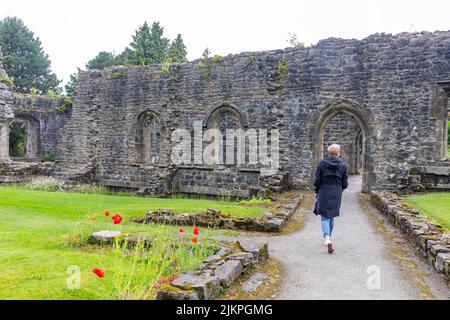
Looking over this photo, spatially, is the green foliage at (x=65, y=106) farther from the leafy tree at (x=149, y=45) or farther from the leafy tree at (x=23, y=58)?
the leafy tree at (x=23, y=58)

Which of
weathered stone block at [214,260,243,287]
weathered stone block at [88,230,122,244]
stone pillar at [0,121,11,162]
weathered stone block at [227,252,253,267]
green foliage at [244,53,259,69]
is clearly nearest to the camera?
weathered stone block at [214,260,243,287]

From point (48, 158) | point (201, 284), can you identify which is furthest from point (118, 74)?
point (201, 284)

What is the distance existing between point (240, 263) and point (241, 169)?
11547 mm

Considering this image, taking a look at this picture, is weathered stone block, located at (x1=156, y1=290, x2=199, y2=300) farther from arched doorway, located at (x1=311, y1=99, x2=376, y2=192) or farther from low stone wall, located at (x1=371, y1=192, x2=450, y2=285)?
arched doorway, located at (x1=311, y1=99, x2=376, y2=192)

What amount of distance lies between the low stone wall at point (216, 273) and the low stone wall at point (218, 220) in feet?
6.65

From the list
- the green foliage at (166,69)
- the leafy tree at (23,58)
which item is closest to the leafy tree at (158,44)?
the leafy tree at (23,58)

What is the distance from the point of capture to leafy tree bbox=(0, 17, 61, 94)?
4672 centimetres

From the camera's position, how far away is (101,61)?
152ft

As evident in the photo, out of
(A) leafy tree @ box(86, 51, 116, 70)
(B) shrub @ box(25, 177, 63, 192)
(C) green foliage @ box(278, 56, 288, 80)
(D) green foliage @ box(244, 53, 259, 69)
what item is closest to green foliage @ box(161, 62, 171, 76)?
(D) green foliage @ box(244, 53, 259, 69)

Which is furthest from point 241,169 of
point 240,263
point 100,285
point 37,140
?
point 37,140

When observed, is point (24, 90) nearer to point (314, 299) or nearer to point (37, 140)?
point (37, 140)

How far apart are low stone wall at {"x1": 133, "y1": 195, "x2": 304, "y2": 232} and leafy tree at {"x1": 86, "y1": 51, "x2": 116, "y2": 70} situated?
39302 mm

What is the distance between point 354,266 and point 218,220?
3.60 metres

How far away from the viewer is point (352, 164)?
21797mm
